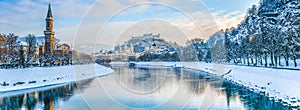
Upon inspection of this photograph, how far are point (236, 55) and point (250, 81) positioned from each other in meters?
29.2

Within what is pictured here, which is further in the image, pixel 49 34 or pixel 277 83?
pixel 49 34

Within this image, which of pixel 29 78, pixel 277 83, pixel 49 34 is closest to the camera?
pixel 277 83

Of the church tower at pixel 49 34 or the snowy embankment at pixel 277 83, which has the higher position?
the church tower at pixel 49 34

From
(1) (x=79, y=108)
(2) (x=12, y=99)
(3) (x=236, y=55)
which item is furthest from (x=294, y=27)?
(3) (x=236, y=55)

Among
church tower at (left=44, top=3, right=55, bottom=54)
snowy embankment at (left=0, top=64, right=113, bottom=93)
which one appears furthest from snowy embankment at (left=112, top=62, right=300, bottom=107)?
church tower at (left=44, top=3, right=55, bottom=54)

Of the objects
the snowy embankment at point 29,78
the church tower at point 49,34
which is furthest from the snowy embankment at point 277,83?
the church tower at point 49,34

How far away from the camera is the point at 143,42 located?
14400cm

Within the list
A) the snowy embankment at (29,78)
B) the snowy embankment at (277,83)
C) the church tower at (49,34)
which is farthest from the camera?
the church tower at (49,34)

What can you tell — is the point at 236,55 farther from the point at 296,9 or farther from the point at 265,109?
the point at 265,109

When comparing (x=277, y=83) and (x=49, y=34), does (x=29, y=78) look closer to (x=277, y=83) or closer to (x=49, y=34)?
(x=277, y=83)

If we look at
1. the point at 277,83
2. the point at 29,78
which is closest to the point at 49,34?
the point at 29,78

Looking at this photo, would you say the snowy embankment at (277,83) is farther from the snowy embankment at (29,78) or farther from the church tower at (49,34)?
the church tower at (49,34)

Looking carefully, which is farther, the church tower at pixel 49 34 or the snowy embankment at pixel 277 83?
the church tower at pixel 49 34

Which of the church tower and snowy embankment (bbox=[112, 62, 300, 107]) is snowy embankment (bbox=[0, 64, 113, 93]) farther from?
the church tower
